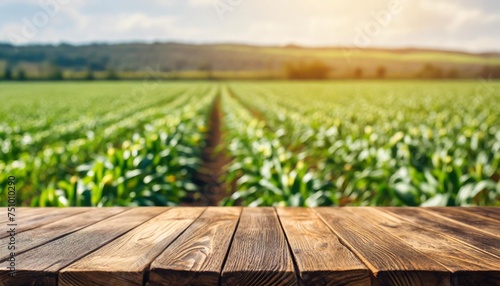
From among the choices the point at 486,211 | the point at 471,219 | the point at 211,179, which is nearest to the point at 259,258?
the point at 471,219

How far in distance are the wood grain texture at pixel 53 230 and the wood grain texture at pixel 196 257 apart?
399 millimetres

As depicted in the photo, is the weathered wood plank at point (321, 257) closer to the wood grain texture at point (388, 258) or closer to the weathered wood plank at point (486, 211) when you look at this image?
the wood grain texture at point (388, 258)

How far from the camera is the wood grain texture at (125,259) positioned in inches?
50.9

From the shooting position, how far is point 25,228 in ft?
6.13

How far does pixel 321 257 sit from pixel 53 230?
0.94 metres

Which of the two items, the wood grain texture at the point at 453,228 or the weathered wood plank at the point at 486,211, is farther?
the weathered wood plank at the point at 486,211

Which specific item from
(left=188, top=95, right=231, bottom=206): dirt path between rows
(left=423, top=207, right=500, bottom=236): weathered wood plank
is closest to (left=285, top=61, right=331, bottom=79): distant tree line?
(left=188, top=95, right=231, bottom=206): dirt path between rows

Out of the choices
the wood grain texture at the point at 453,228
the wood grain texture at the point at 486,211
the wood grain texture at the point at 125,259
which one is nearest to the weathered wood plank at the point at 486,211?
the wood grain texture at the point at 486,211

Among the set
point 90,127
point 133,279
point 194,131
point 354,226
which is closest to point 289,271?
point 133,279

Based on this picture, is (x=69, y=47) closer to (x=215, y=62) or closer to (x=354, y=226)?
(x=215, y=62)

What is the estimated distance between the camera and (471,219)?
204 centimetres

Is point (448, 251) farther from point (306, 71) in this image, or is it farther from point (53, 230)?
point (306, 71)

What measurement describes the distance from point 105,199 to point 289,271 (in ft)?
9.47

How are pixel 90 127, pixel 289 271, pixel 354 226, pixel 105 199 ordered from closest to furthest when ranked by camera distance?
pixel 289 271
pixel 354 226
pixel 105 199
pixel 90 127
